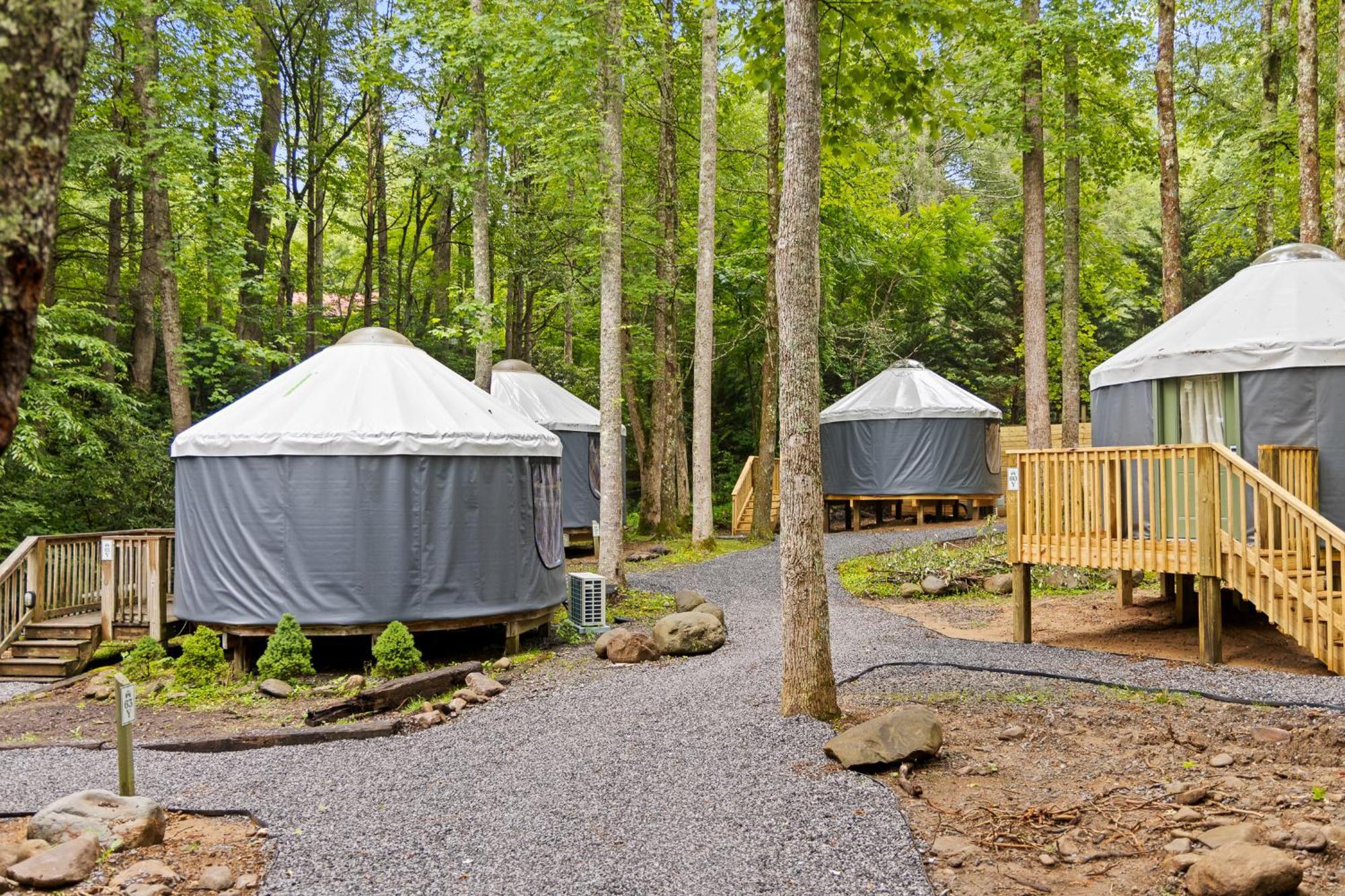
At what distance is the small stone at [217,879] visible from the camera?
3459 millimetres

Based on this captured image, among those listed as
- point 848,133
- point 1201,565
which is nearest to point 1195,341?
point 1201,565

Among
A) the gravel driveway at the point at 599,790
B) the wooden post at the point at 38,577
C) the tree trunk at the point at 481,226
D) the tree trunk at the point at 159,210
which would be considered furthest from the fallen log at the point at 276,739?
the tree trunk at the point at 159,210

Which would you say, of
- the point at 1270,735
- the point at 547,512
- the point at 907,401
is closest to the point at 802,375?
the point at 1270,735

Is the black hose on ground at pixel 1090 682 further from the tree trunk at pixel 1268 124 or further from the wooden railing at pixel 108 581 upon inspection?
the tree trunk at pixel 1268 124

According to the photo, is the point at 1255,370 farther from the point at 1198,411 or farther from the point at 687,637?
the point at 687,637

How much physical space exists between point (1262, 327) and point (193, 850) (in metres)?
8.24

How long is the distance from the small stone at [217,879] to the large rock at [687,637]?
183 inches

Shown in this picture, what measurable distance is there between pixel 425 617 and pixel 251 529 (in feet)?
5.03

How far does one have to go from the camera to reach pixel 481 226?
11.2 metres

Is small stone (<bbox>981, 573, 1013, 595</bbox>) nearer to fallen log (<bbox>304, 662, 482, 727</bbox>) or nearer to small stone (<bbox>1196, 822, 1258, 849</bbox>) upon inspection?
fallen log (<bbox>304, 662, 482, 727</bbox>)

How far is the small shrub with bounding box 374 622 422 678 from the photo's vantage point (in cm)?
758

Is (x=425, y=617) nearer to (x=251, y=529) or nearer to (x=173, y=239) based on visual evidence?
(x=251, y=529)

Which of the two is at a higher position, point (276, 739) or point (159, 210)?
point (159, 210)

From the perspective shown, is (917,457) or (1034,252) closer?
(1034,252)
